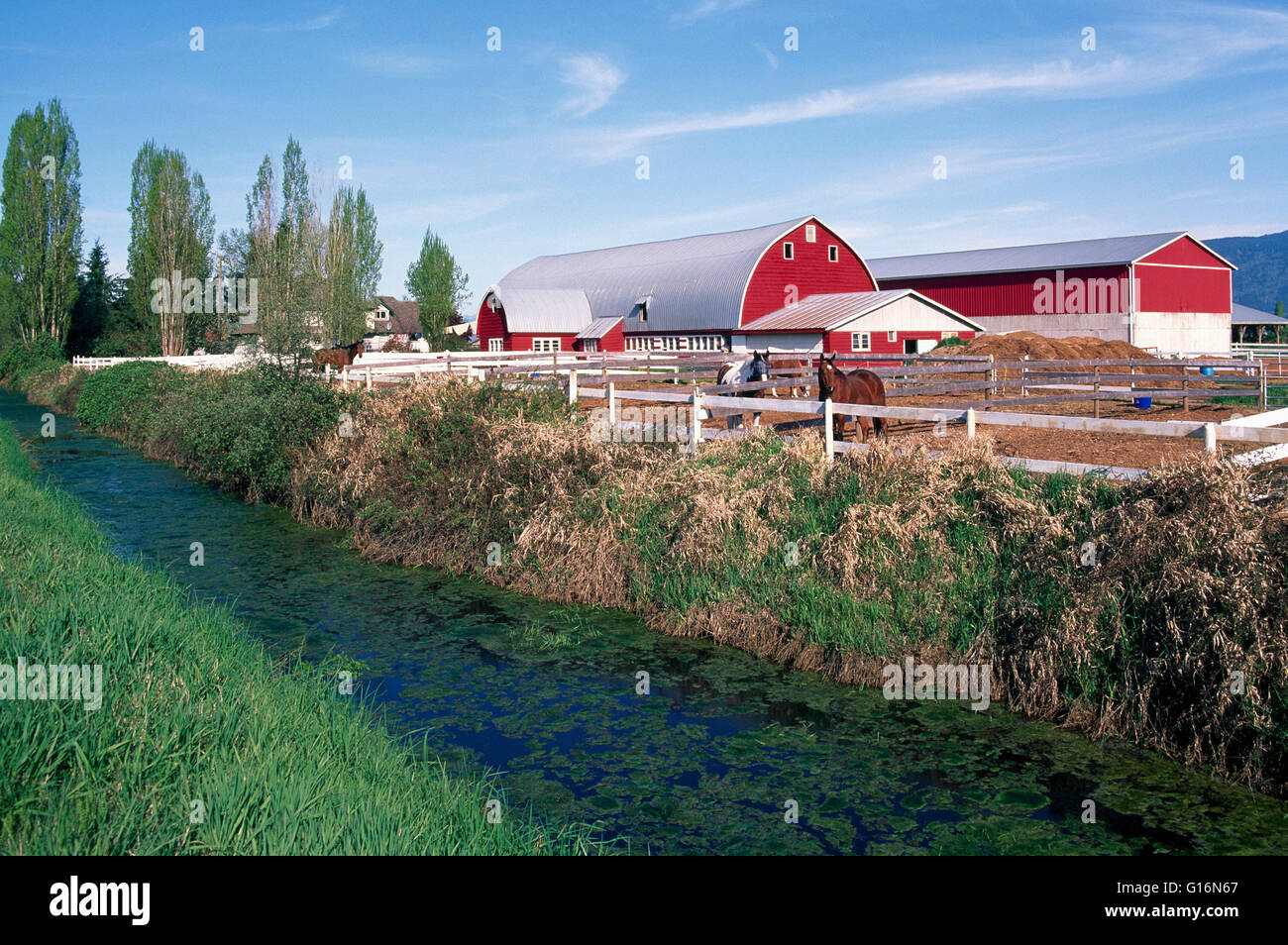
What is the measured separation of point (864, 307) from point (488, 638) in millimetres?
31235

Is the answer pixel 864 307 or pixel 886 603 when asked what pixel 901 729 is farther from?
pixel 864 307

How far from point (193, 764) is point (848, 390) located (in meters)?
12.4

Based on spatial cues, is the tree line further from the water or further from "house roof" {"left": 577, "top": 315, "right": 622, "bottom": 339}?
the water

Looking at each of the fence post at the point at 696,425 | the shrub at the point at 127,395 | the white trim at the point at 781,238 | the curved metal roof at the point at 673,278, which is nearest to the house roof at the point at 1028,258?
the white trim at the point at 781,238

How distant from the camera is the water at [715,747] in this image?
20.1 feet

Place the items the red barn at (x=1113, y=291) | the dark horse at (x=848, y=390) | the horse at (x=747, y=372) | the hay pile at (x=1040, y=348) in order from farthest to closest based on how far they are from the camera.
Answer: the red barn at (x=1113, y=291) → the hay pile at (x=1040, y=348) → the horse at (x=747, y=372) → the dark horse at (x=848, y=390)

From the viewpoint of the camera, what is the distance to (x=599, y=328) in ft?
163

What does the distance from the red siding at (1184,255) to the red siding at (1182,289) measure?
0.36 metres

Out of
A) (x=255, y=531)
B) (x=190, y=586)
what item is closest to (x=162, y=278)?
(x=255, y=531)

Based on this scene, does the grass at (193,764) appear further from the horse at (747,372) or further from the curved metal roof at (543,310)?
the curved metal roof at (543,310)

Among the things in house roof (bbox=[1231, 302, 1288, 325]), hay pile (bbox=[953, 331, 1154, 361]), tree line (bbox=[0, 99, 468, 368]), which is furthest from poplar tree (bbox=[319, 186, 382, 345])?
house roof (bbox=[1231, 302, 1288, 325])

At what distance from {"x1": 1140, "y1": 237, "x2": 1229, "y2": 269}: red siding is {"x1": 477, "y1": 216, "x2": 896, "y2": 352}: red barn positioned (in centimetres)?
1349

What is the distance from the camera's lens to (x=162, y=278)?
187 feet

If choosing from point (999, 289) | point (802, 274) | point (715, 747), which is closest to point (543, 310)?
point (802, 274)
